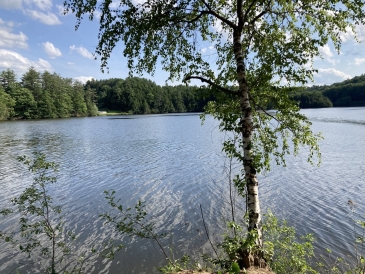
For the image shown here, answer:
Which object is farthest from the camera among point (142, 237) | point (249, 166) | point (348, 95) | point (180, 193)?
point (348, 95)

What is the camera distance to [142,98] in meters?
162

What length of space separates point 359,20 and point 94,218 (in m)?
12.1

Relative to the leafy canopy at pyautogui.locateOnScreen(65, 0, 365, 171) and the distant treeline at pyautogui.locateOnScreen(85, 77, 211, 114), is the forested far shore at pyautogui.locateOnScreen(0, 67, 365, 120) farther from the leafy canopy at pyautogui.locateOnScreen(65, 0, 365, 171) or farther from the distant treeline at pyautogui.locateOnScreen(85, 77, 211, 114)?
the leafy canopy at pyautogui.locateOnScreen(65, 0, 365, 171)

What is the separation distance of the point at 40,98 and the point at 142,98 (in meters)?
64.0

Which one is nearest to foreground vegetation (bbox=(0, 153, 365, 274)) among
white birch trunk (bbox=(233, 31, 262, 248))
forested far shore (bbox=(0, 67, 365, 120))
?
white birch trunk (bbox=(233, 31, 262, 248))

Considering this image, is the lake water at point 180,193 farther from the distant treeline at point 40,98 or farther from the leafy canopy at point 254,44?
the distant treeline at point 40,98

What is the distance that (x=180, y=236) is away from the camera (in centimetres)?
1117

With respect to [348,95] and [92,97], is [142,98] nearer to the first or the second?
[92,97]

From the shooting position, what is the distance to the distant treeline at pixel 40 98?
3746 inches

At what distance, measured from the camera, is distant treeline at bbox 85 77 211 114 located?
518 feet

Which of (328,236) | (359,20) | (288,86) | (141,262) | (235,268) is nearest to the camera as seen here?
(235,268)

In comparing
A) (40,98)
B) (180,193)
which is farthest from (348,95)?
(180,193)

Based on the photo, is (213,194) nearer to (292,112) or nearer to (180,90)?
(292,112)

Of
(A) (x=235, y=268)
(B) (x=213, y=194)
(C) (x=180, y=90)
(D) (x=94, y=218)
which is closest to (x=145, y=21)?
(A) (x=235, y=268)
